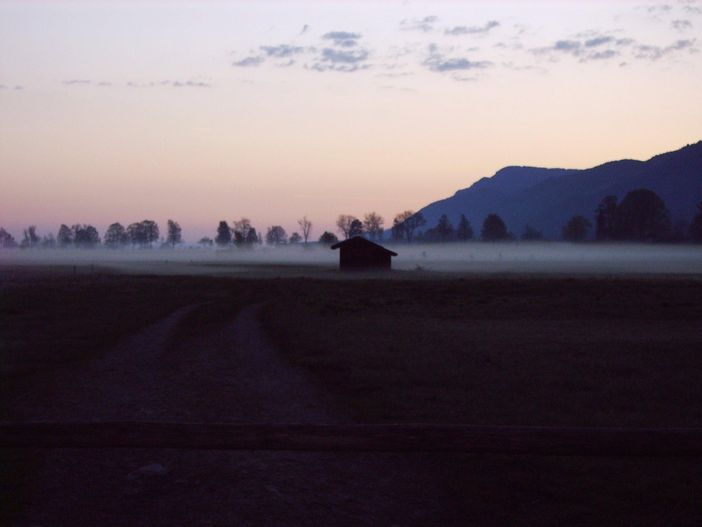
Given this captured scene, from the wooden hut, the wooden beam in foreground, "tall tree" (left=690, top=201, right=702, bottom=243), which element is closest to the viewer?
the wooden beam in foreground

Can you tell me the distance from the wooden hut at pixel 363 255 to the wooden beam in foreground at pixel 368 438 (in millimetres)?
75084

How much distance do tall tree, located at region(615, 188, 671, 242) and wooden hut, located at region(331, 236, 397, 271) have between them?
9622 centimetres

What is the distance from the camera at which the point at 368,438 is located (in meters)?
5.42

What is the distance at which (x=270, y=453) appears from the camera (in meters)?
9.05

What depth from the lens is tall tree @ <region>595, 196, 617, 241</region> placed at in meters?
166

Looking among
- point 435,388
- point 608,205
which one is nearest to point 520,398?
point 435,388

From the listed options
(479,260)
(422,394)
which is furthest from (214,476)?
(479,260)

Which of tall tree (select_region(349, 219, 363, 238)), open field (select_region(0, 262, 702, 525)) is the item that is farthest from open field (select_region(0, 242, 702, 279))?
A: open field (select_region(0, 262, 702, 525))

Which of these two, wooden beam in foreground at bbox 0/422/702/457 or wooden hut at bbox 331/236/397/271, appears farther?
wooden hut at bbox 331/236/397/271

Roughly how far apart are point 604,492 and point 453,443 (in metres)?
2.95

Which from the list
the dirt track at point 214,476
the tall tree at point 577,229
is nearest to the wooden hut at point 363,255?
the dirt track at point 214,476

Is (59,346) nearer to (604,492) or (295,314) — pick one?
(295,314)

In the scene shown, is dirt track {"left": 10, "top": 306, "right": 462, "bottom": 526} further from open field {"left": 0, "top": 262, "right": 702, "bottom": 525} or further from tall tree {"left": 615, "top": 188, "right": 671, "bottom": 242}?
tall tree {"left": 615, "top": 188, "right": 671, "bottom": 242}

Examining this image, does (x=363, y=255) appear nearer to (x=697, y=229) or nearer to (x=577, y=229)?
(x=697, y=229)
